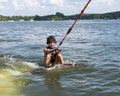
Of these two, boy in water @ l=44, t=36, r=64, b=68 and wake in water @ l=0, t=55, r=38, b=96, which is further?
boy in water @ l=44, t=36, r=64, b=68

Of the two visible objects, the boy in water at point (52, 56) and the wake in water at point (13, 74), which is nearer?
the wake in water at point (13, 74)

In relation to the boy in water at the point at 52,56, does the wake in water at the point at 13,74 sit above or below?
below

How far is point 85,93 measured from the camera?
10.4 metres

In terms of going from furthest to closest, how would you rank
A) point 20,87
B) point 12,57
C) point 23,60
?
1. point 12,57
2. point 23,60
3. point 20,87

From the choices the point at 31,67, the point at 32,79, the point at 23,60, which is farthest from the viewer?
the point at 23,60

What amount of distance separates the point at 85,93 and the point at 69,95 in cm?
56

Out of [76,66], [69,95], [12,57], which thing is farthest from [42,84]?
[12,57]

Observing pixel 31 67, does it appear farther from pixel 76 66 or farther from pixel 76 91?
pixel 76 91

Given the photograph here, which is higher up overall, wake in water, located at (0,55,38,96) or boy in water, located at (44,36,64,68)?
boy in water, located at (44,36,64,68)

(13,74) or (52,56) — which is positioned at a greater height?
(52,56)

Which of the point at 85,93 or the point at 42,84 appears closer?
the point at 85,93

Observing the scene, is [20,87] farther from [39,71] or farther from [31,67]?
[31,67]

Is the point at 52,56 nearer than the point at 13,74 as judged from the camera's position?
No

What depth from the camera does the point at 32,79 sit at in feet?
40.8
